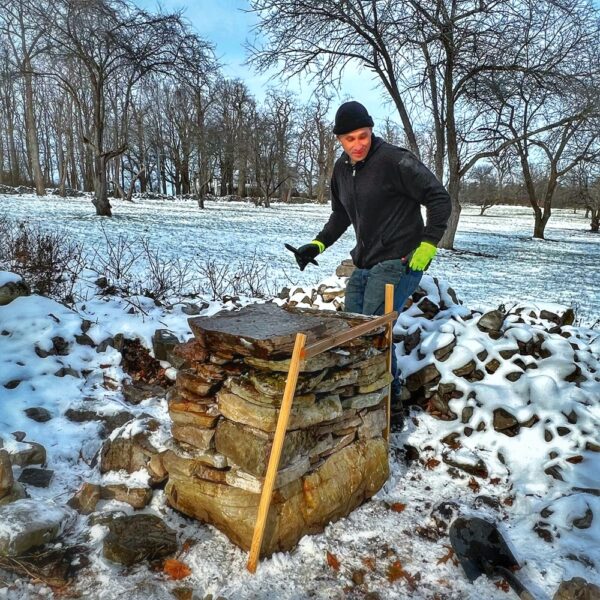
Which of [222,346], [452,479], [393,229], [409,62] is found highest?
[409,62]

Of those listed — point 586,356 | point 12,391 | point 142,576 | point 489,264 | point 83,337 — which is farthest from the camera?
point 489,264

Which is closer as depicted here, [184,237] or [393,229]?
[393,229]

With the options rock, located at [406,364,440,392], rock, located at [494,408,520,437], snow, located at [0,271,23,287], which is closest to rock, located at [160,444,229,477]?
rock, located at [406,364,440,392]

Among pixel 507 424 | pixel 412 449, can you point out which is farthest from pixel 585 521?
pixel 412 449

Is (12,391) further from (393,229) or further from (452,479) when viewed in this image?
(452,479)

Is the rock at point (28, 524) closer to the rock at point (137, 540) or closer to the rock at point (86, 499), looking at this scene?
the rock at point (86, 499)

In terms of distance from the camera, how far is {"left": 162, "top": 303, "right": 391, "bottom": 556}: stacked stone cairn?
2.38 m

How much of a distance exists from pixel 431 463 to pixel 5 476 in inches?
104

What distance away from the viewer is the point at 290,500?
2.45 meters

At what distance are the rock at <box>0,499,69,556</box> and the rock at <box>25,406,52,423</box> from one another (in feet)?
3.19

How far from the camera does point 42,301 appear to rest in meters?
4.62

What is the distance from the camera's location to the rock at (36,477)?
8.83 feet

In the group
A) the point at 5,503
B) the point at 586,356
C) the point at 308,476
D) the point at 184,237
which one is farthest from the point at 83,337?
the point at 184,237

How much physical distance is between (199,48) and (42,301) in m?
11.8
